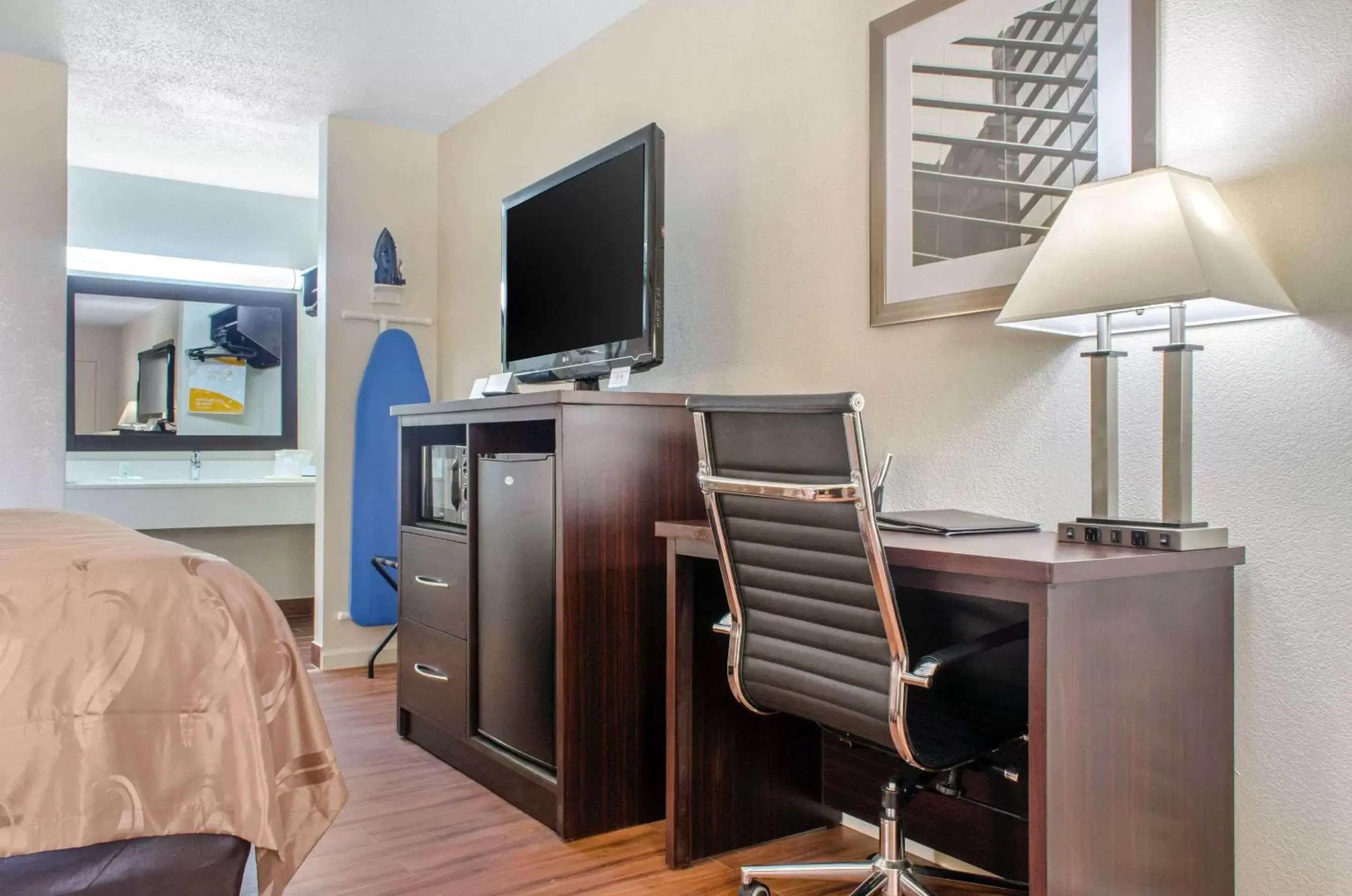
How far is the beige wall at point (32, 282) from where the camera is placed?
368 centimetres

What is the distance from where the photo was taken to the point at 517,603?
8.41 ft

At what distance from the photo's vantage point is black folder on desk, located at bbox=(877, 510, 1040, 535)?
1.71 metres

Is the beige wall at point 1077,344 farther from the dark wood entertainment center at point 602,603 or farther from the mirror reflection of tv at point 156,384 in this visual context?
the mirror reflection of tv at point 156,384

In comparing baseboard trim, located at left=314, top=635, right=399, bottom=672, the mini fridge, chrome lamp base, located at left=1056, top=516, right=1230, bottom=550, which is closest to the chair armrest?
chrome lamp base, located at left=1056, top=516, right=1230, bottom=550

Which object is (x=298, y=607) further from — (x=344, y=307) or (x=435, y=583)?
(x=435, y=583)

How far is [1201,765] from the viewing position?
5.22 feet

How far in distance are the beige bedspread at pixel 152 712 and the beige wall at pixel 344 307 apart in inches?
104

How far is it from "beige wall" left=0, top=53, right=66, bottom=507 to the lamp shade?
363 cm

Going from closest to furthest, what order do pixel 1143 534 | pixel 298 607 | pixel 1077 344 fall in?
1. pixel 1143 534
2. pixel 1077 344
3. pixel 298 607

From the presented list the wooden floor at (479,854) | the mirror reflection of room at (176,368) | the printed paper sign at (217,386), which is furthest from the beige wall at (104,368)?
the wooden floor at (479,854)

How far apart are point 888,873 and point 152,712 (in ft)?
4.18

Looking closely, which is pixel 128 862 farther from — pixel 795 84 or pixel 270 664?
pixel 795 84

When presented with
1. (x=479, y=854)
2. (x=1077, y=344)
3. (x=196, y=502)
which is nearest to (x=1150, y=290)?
(x=1077, y=344)

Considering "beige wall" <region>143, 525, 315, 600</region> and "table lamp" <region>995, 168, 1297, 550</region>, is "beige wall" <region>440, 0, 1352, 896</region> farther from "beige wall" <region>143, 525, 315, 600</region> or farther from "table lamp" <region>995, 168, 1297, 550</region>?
"beige wall" <region>143, 525, 315, 600</region>
